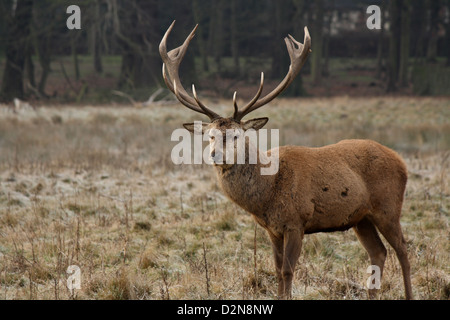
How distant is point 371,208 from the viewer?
5.08m

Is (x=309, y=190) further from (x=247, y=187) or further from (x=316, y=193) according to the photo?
(x=247, y=187)

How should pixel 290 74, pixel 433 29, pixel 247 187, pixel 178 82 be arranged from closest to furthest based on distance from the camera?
1. pixel 247 187
2. pixel 290 74
3. pixel 178 82
4. pixel 433 29

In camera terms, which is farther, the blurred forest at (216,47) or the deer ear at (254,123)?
the blurred forest at (216,47)

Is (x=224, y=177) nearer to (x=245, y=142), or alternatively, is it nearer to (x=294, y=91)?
(x=245, y=142)

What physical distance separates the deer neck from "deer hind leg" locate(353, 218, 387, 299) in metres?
1.12

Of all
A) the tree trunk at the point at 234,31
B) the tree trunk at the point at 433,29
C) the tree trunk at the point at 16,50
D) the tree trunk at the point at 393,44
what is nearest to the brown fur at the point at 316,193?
the tree trunk at the point at 16,50

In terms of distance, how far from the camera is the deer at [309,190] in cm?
482

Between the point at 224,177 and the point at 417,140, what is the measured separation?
10879 millimetres

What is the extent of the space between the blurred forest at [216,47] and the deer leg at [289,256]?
16836 mm

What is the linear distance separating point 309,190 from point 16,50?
67.0ft

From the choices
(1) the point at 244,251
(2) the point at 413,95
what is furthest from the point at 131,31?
(1) the point at 244,251

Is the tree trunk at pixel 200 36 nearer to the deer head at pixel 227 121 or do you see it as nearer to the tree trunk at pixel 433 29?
the tree trunk at pixel 433 29

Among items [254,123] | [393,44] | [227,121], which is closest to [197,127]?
[227,121]

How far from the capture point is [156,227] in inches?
287
